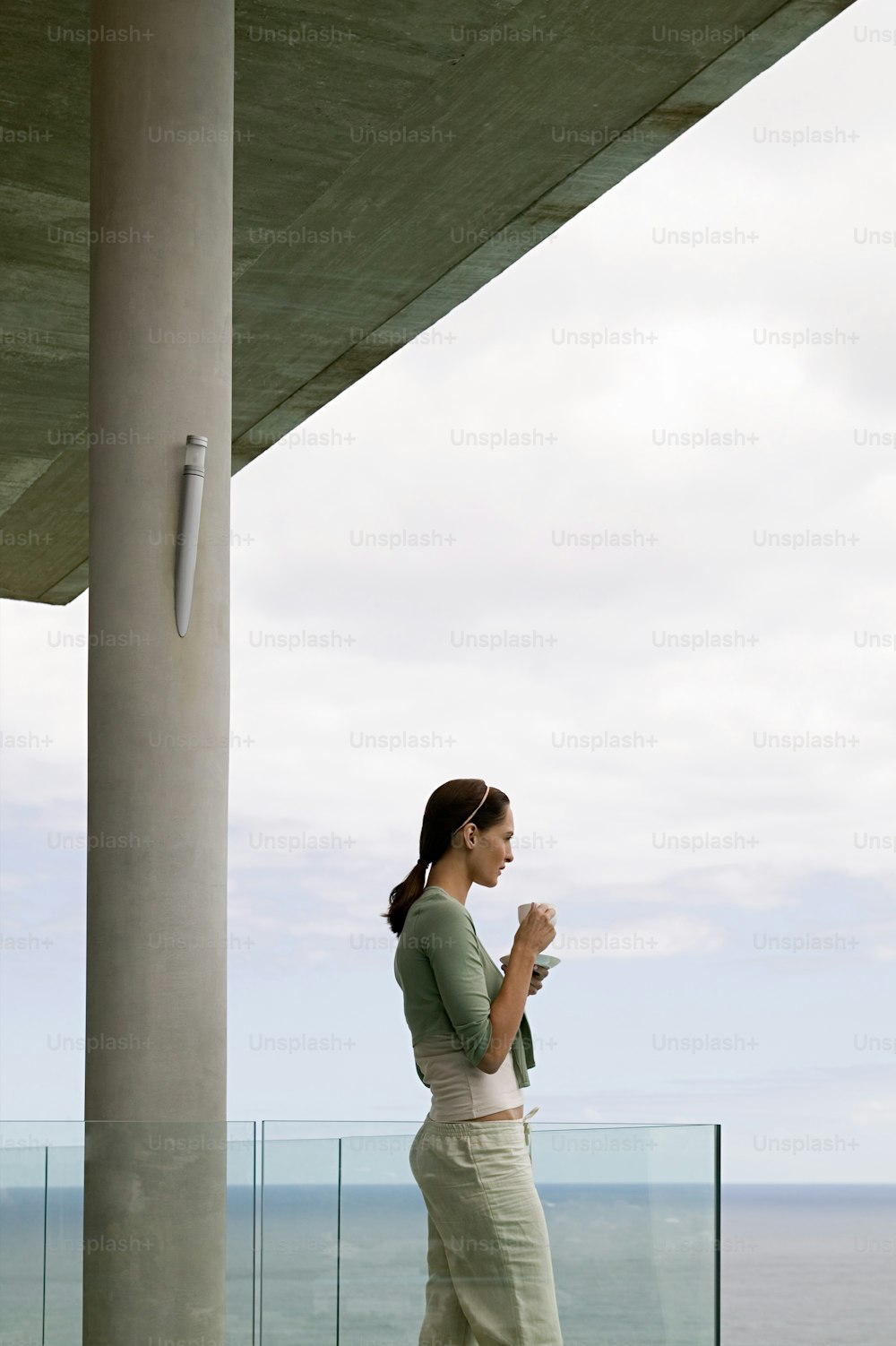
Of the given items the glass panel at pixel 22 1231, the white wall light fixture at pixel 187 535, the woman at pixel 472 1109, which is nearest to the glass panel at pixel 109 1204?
the glass panel at pixel 22 1231

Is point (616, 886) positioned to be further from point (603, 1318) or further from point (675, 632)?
point (603, 1318)

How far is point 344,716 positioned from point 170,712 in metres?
63.3

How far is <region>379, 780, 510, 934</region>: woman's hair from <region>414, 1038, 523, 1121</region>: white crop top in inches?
13.3

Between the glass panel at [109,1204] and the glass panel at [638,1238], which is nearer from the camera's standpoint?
the glass panel at [638,1238]

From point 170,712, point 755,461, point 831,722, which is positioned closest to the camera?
point 170,712

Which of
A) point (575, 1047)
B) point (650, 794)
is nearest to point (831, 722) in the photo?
point (650, 794)

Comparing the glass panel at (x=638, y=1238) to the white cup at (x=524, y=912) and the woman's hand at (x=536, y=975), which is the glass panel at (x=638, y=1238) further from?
the white cup at (x=524, y=912)

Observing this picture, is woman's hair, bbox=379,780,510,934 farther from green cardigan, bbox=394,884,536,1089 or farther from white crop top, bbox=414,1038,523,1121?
white crop top, bbox=414,1038,523,1121

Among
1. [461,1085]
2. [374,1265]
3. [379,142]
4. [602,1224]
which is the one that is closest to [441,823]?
[461,1085]

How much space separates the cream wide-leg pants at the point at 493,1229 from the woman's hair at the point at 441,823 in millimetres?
558

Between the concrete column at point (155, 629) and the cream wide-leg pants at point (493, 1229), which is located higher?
the concrete column at point (155, 629)

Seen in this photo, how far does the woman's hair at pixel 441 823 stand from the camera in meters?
4.49

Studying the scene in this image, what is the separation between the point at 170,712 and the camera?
6.00m

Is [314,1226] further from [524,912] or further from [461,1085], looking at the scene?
[524,912]
